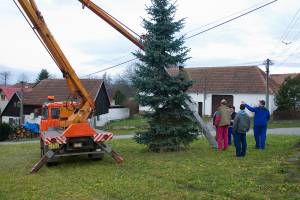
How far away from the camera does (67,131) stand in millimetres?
14898

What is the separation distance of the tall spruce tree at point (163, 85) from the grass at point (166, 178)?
102 centimetres

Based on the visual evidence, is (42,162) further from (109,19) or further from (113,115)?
(113,115)

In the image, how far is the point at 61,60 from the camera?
16.8 metres

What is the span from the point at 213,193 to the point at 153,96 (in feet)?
25.3

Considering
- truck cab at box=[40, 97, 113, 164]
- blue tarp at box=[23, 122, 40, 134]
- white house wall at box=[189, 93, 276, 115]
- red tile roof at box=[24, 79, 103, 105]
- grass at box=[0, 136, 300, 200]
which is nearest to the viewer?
grass at box=[0, 136, 300, 200]

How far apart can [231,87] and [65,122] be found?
4022 cm

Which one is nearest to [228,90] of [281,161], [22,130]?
[22,130]

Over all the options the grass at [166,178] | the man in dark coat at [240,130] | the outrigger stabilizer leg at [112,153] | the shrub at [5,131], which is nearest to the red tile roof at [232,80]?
the shrub at [5,131]

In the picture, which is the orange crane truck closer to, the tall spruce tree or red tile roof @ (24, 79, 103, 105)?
the tall spruce tree

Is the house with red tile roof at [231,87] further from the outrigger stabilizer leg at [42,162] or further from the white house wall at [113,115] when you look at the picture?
the outrigger stabilizer leg at [42,162]

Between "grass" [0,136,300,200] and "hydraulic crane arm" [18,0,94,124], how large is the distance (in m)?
2.10

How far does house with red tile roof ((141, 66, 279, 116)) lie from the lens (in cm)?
5359

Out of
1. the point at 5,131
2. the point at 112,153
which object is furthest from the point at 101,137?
the point at 5,131

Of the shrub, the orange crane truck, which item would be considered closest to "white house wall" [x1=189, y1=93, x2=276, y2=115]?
the shrub
